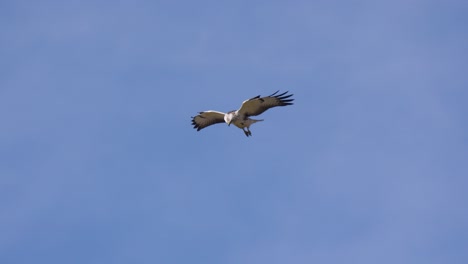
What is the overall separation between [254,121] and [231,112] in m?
0.85

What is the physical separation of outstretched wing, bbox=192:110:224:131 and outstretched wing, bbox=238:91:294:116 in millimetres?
1528

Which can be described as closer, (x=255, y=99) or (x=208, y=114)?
→ (x=255, y=99)

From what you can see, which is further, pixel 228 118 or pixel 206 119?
pixel 206 119

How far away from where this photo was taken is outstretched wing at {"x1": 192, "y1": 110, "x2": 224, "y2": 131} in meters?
34.0

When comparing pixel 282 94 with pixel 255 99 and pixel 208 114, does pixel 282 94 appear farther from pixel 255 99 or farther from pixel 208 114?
pixel 208 114

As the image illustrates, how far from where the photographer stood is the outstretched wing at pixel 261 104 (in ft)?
105

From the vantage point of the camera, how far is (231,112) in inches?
1288

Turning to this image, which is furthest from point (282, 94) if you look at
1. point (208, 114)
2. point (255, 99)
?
point (208, 114)

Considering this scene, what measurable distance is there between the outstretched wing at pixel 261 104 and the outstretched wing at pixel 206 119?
1.53 meters

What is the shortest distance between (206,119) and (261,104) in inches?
128

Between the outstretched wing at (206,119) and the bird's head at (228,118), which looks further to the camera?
the outstretched wing at (206,119)

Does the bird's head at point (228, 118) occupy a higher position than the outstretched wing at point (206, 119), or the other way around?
the outstretched wing at point (206, 119)

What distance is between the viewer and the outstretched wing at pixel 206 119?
34.0m

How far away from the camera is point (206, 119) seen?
34.9m
